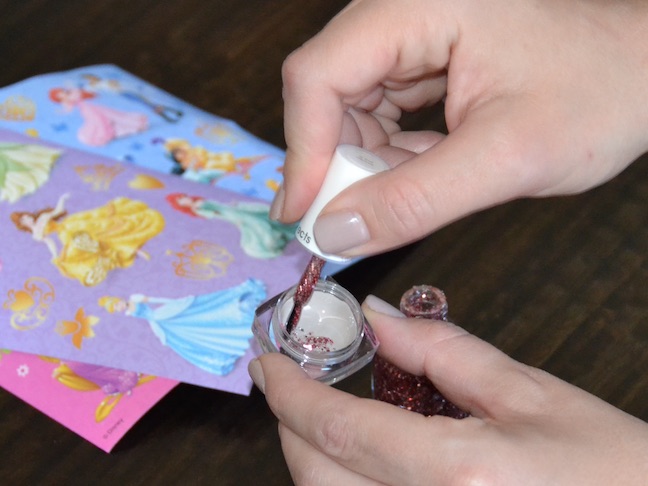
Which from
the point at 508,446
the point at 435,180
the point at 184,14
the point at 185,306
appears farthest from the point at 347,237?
the point at 184,14

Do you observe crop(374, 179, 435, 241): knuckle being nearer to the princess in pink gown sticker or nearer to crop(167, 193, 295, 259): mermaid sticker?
crop(167, 193, 295, 259): mermaid sticker

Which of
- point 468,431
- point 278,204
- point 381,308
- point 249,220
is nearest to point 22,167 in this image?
point 249,220

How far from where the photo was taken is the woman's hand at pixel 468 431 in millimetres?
498

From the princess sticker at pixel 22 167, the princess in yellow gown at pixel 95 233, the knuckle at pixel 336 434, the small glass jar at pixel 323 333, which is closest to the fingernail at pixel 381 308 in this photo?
the small glass jar at pixel 323 333

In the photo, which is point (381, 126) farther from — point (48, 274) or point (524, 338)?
point (48, 274)

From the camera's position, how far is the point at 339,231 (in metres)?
0.59

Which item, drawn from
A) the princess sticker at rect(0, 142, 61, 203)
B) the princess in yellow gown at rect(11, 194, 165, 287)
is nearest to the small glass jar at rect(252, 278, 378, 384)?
the princess in yellow gown at rect(11, 194, 165, 287)

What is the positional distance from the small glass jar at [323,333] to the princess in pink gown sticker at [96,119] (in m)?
0.38

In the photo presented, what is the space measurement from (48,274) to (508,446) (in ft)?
1.67

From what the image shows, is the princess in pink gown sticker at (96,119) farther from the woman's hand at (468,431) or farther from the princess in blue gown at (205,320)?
the woman's hand at (468,431)

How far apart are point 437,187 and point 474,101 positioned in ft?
0.27

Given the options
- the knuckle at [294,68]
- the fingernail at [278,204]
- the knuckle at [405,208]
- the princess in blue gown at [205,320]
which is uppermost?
the knuckle at [294,68]

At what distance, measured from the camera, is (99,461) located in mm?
708

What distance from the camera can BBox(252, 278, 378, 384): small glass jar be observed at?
Result: 0.64 metres
